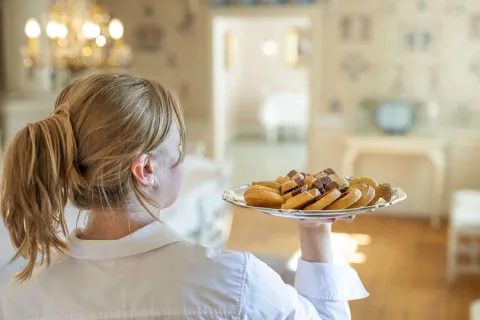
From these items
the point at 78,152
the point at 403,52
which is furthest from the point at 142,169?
the point at 403,52

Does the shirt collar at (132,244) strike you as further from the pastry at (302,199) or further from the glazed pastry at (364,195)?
the glazed pastry at (364,195)

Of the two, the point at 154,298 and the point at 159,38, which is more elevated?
the point at 159,38

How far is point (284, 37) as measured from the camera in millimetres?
11078

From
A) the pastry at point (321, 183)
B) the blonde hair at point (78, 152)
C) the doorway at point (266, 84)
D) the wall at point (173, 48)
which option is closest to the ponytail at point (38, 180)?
the blonde hair at point (78, 152)

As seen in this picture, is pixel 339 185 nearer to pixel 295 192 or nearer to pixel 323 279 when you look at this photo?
pixel 295 192

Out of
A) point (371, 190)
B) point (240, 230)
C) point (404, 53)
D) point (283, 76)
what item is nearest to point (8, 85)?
point (240, 230)

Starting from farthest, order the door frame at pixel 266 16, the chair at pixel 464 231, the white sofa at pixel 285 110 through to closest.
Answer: the white sofa at pixel 285 110 → the door frame at pixel 266 16 → the chair at pixel 464 231

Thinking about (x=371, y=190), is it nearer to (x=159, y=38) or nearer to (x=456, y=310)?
(x=456, y=310)

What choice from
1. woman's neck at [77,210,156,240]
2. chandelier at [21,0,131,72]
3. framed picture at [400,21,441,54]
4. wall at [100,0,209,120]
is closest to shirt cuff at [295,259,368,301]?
woman's neck at [77,210,156,240]

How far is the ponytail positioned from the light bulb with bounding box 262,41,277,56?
10.4 m

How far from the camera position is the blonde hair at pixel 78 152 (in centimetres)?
94

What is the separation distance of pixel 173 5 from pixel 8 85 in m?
1.86

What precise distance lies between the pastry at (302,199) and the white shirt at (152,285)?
214mm

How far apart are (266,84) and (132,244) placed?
10411 mm
